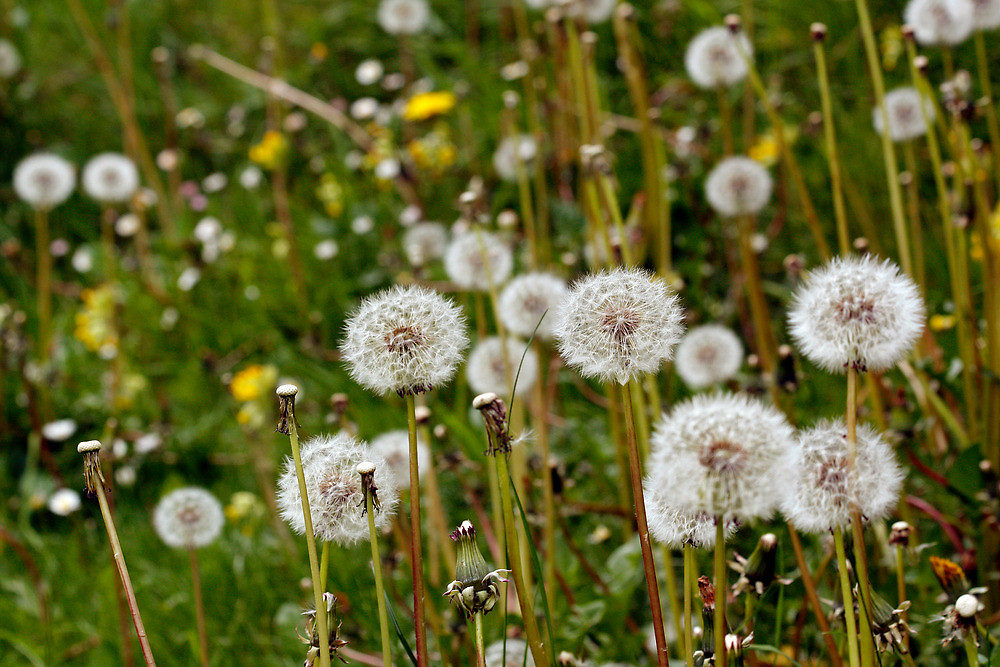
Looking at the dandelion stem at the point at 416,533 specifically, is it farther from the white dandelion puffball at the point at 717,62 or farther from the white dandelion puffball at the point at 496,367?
the white dandelion puffball at the point at 717,62

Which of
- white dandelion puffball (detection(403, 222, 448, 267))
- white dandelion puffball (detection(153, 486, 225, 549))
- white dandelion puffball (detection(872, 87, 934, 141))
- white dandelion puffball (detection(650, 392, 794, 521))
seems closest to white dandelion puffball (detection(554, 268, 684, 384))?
white dandelion puffball (detection(650, 392, 794, 521))

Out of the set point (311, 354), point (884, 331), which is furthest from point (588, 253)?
point (884, 331)

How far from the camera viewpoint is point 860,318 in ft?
3.20

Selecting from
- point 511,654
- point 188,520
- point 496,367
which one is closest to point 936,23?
point 496,367

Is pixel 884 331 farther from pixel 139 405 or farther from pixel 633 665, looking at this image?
pixel 139 405

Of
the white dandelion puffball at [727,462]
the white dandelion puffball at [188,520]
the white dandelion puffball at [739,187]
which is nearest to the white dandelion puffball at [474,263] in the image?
the white dandelion puffball at [739,187]

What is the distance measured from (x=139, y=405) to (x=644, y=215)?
1.79 m

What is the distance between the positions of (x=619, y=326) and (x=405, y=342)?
0.26 metres

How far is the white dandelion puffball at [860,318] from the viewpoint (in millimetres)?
972

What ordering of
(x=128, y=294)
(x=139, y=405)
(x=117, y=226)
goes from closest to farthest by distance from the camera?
(x=139, y=405) → (x=128, y=294) → (x=117, y=226)

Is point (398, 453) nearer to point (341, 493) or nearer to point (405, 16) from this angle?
point (341, 493)

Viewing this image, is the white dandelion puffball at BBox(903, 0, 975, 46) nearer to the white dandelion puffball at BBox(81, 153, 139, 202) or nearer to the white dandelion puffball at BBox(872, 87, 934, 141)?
the white dandelion puffball at BBox(872, 87, 934, 141)

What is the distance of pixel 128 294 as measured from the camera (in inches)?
131

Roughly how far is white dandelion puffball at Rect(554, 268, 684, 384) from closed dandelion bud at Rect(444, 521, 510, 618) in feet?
0.80
